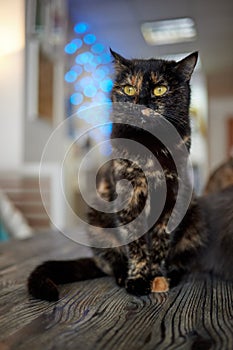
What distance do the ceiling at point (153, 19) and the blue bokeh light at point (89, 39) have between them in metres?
0.07

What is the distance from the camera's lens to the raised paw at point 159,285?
985 millimetres

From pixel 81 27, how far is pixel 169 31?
1.09 m

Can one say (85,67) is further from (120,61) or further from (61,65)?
(120,61)

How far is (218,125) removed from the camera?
8.41 m

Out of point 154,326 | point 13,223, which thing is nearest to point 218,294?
point 154,326

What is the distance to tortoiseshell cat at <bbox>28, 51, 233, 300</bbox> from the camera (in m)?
0.98

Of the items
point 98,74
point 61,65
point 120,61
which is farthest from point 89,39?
point 120,61

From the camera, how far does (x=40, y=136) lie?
298cm

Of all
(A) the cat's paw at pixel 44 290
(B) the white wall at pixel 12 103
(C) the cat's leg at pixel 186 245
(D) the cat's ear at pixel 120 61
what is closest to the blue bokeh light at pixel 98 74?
(B) the white wall at pixel 12 103

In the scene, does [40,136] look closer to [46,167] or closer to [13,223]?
[46,167]

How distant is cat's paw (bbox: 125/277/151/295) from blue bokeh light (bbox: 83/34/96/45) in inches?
166

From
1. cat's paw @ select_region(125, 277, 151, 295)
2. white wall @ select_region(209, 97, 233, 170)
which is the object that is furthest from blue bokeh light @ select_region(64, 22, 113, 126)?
white wall @ select_region(209, 97, 233, 170)

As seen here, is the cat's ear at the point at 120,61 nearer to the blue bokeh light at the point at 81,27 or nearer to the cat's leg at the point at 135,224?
the cat's leg at the point at 135,224

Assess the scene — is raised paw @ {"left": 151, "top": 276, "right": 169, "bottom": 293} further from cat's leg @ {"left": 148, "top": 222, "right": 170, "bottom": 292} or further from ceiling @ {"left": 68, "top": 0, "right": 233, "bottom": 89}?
ceiling @ {"left": 68, "top": 0, "right": 233, "bottom": 89}
